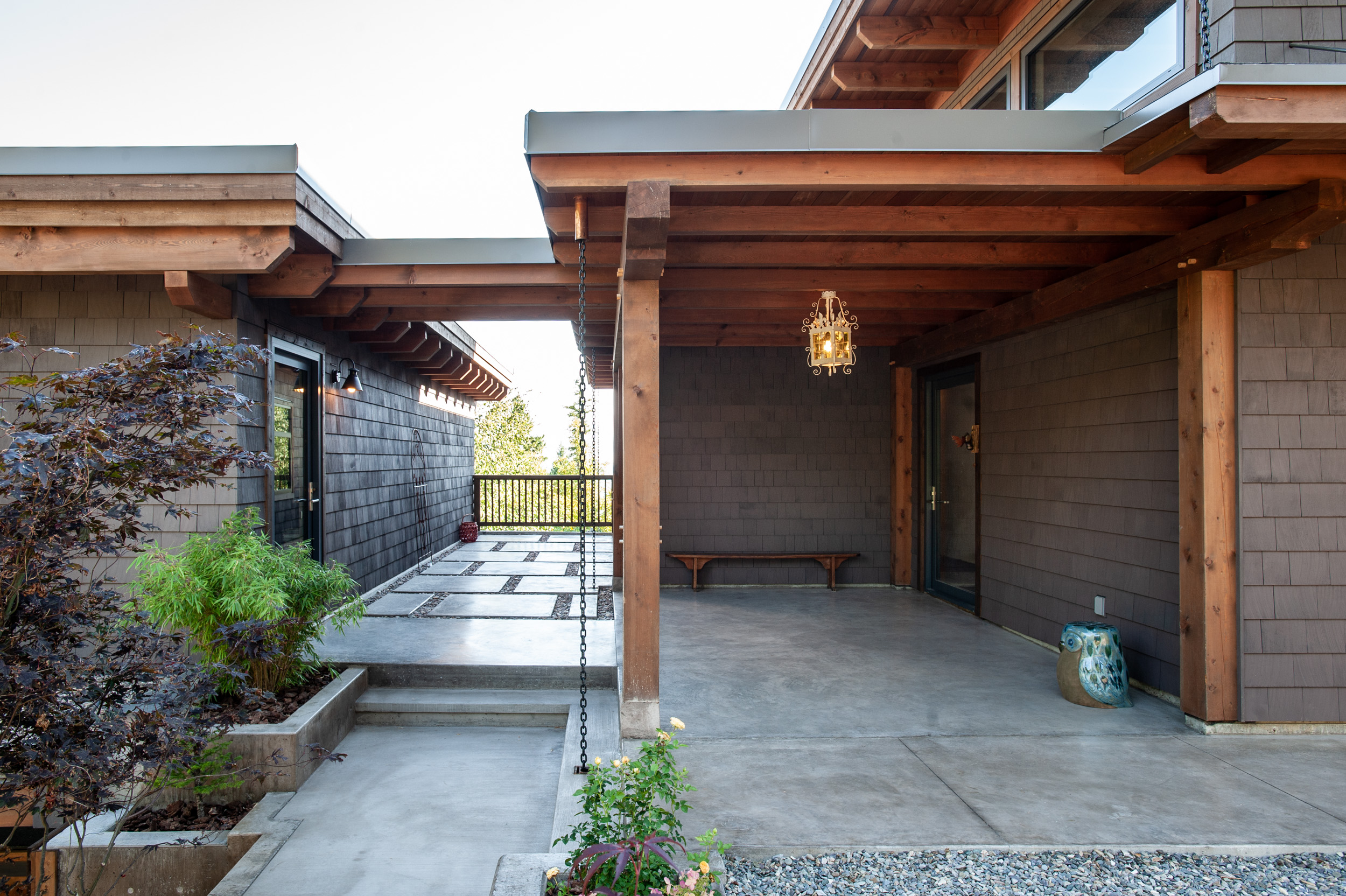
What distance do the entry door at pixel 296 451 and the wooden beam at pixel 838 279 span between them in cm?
278

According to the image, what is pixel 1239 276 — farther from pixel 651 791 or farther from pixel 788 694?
pixel 651 791

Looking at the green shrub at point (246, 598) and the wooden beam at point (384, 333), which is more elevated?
the wooden beam at point (384, 333)

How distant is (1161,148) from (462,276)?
3.73 meters

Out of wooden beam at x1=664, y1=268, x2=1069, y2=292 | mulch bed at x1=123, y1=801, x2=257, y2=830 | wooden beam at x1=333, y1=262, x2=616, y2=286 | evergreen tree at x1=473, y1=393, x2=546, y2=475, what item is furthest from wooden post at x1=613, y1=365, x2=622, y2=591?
evergreen tree at x1=473, y1=393, x2=546, y2=475

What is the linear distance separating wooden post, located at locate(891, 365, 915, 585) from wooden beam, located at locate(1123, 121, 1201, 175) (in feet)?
14.0

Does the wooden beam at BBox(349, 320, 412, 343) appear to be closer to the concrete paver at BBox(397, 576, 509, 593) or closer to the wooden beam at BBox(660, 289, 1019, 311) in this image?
the concrete paver at BBox(397, 576, 509, 593)

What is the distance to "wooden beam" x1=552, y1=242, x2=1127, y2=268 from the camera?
3.92 metres

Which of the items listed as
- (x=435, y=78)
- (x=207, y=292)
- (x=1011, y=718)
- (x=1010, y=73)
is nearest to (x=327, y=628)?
(x=207, y=292)

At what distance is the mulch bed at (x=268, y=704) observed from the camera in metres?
2.90

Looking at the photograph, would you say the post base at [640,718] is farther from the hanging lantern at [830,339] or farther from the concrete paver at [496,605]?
the concrete paver at [496,605]

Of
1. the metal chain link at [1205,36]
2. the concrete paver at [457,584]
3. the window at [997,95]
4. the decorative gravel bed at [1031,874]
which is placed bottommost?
the decorative gravel bed at [1031,874]

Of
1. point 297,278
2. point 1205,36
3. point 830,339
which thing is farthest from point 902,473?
point 297,278

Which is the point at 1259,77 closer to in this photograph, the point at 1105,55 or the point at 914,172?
the point at 914,172

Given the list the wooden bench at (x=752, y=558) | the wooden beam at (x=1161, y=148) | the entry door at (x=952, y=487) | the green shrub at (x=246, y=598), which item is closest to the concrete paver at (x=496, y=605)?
the wooden bench at (x=752, y=558)
